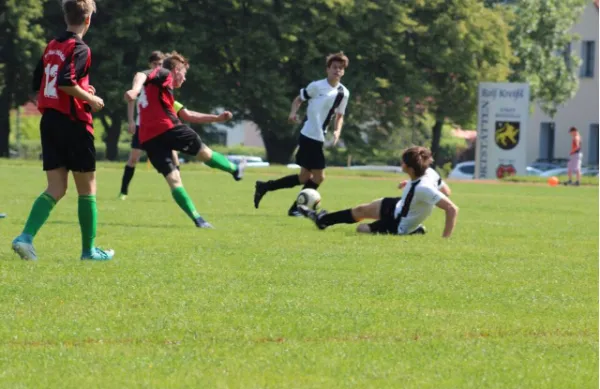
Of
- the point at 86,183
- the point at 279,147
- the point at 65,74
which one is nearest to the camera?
the point at 65,74

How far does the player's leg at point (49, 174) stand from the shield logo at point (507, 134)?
1472 inches

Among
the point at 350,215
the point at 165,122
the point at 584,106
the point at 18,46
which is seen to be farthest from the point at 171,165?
the point at 584,106

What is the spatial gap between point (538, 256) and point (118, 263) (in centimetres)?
373

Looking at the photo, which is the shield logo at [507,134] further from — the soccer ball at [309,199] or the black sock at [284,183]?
the soccer ball at [309,199]

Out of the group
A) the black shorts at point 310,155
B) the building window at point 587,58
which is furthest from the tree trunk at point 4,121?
the building window at point 587,58

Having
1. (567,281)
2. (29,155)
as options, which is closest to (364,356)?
(567,281)

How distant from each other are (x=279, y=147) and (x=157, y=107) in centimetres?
4242

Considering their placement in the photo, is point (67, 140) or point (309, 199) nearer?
point (67, 140)

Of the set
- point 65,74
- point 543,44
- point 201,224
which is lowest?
point 201,224

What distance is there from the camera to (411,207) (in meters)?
12.8

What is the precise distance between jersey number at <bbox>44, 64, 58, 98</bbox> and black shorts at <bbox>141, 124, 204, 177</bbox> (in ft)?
14.6

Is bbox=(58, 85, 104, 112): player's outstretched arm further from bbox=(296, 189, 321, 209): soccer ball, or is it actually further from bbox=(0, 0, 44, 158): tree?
bbox=(0, 0, 44, 158): tree

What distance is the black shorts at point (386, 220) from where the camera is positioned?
13.1m

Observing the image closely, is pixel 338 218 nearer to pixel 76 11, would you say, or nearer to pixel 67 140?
pixel 67 140
